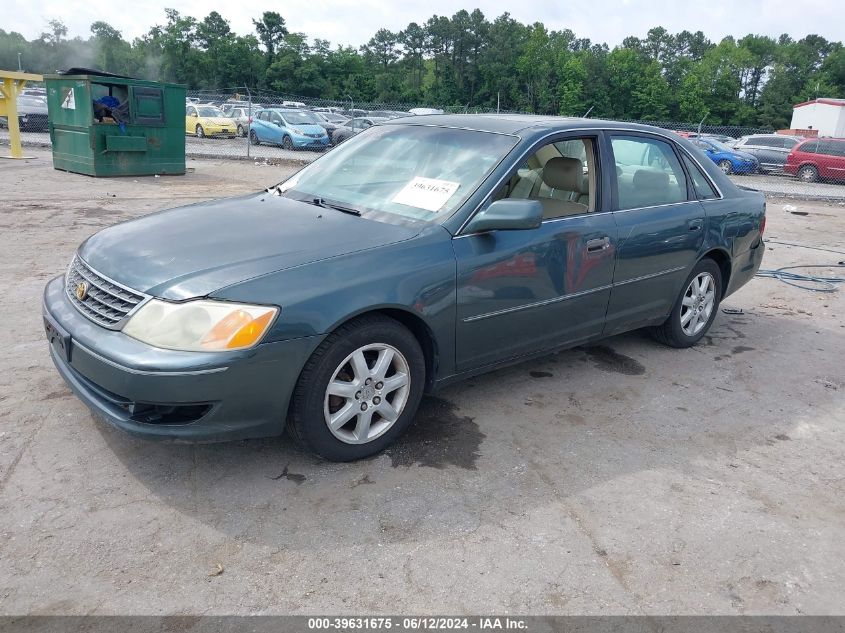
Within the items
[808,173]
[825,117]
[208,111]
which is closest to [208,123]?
[208,111]

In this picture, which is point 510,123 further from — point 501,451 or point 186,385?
point 186,385

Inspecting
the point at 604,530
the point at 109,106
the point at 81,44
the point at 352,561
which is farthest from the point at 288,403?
the point at 81,44

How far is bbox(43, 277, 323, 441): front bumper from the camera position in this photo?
2830 millimetres

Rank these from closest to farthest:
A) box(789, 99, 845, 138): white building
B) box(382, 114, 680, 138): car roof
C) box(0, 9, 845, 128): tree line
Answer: box(382, 114, 680, 138): car roof < box(789, 99, 845, 138): white building < box(0, 9, 845, 128): tree line

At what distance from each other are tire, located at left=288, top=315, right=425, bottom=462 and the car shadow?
5.2 inches

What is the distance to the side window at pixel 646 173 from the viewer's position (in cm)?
455

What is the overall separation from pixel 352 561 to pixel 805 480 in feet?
7.69

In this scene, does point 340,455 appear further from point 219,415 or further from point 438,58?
point 438,58

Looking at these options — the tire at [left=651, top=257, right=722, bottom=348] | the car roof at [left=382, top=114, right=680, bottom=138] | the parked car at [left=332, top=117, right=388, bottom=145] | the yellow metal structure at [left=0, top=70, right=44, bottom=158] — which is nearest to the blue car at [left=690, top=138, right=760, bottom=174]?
the parked car at [left=332, top=117, right=388, bottom=145]

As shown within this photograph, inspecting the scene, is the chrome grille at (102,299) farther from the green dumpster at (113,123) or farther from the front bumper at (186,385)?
the green dumpster at (113,123)

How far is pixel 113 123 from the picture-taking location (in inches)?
523

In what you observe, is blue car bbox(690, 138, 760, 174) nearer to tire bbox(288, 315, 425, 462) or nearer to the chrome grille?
tire bbox(288, 315, 425, 462)

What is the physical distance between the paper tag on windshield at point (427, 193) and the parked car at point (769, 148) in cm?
2428

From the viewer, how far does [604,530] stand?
9.83 ft
